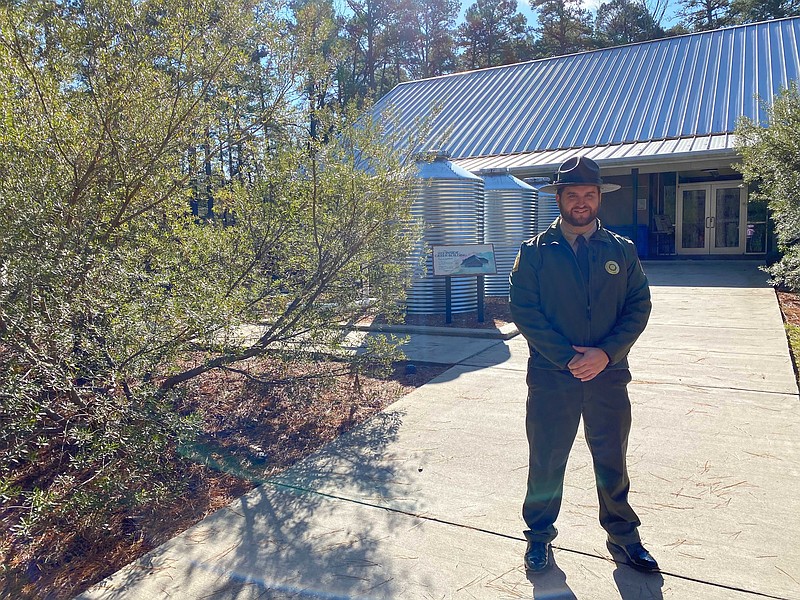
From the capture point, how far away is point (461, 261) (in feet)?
30.5

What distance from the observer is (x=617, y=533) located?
9.86 feet

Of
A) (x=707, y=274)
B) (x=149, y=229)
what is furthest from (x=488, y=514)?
(x=707, y=274)

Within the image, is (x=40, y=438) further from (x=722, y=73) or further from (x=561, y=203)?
(x=722, y=73)

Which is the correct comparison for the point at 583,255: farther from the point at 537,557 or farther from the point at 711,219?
the point at 711,219

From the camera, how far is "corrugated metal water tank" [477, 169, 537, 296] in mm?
11609

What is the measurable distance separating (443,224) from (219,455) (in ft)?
20.3

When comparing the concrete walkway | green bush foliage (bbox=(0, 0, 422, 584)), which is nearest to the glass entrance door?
the concrete walkway

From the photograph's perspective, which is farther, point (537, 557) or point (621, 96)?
point (621, 96)

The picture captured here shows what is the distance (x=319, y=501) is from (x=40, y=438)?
1589 millimetres

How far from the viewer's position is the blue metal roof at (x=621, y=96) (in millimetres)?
18016

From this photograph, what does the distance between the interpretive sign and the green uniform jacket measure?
6136 millimetres

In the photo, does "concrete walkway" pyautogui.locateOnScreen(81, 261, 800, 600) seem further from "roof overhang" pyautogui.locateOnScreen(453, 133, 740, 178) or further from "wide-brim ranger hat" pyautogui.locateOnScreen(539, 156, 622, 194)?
"roof overhang" pyautogui.locateOnScreen(453, 133, 740, 178)

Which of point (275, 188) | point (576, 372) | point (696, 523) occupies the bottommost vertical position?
point (696, 523)

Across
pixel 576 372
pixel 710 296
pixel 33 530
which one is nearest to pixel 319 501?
pixel 33 530
